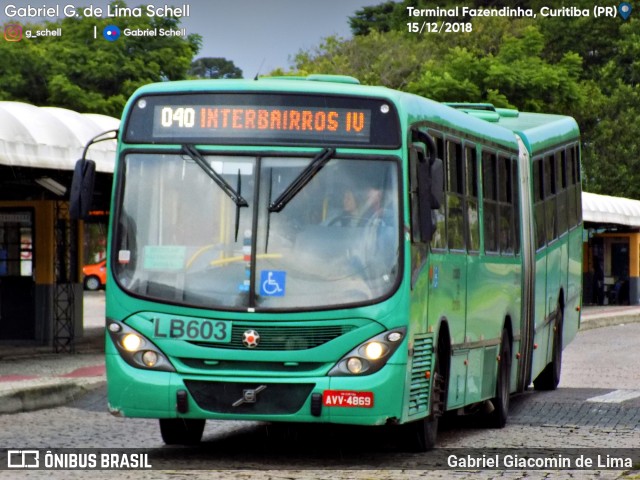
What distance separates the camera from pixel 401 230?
10609 millimetres

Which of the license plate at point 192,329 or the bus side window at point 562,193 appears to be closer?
the license plate at point 192,329

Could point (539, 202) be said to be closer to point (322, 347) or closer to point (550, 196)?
point (550, 196)

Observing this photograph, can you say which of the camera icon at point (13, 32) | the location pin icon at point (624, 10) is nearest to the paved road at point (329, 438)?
the camera icon at point (13, 32)

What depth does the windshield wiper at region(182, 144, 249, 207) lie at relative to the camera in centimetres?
1058

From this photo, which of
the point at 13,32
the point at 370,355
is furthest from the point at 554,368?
the point at 13,32

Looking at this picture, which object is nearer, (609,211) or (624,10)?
(609,211)

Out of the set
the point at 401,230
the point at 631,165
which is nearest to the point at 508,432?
the point at 401,230

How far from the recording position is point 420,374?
11.0 meters

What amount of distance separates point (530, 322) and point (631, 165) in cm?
4999

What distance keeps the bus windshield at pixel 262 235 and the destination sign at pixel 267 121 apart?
15cm

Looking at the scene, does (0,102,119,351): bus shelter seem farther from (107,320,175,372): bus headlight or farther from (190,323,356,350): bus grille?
(190,323,356,350): bus grille

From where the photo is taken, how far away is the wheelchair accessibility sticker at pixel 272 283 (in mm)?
10398

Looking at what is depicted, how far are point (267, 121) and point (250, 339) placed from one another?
1.54 meters

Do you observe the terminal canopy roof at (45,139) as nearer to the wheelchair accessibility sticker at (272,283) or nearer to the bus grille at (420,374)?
the bus grille at (420,374)
